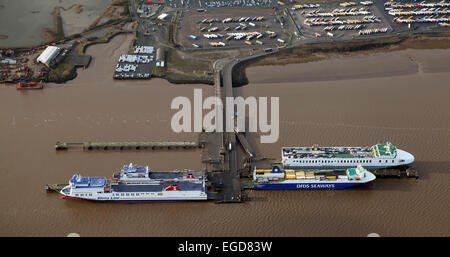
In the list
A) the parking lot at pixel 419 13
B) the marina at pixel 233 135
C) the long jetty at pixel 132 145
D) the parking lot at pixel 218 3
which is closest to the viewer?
the marina at pixel 233 135

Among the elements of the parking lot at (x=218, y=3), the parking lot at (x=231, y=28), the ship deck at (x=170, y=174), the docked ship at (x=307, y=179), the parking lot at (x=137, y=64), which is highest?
the parking lot at (x=218, y=3)

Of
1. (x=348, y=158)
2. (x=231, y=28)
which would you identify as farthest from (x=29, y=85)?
(x=348, y=158)

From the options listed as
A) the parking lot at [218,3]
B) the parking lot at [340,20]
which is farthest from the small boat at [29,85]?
the parking lot at [340,20]

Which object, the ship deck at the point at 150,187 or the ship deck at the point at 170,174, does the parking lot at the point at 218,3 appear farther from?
the ship deck at the point at 150,187

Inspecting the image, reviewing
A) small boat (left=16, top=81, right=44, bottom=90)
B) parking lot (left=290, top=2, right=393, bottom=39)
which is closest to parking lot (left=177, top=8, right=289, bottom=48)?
parking lot (left=290, top=2, right=393, bottom=39)

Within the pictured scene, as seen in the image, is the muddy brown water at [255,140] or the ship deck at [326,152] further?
the ship deck at [326,152]

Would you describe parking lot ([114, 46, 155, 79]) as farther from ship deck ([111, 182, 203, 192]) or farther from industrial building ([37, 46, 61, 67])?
ship deck ([111, 182, 203, 192])

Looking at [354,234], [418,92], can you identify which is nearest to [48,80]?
[354,234]
